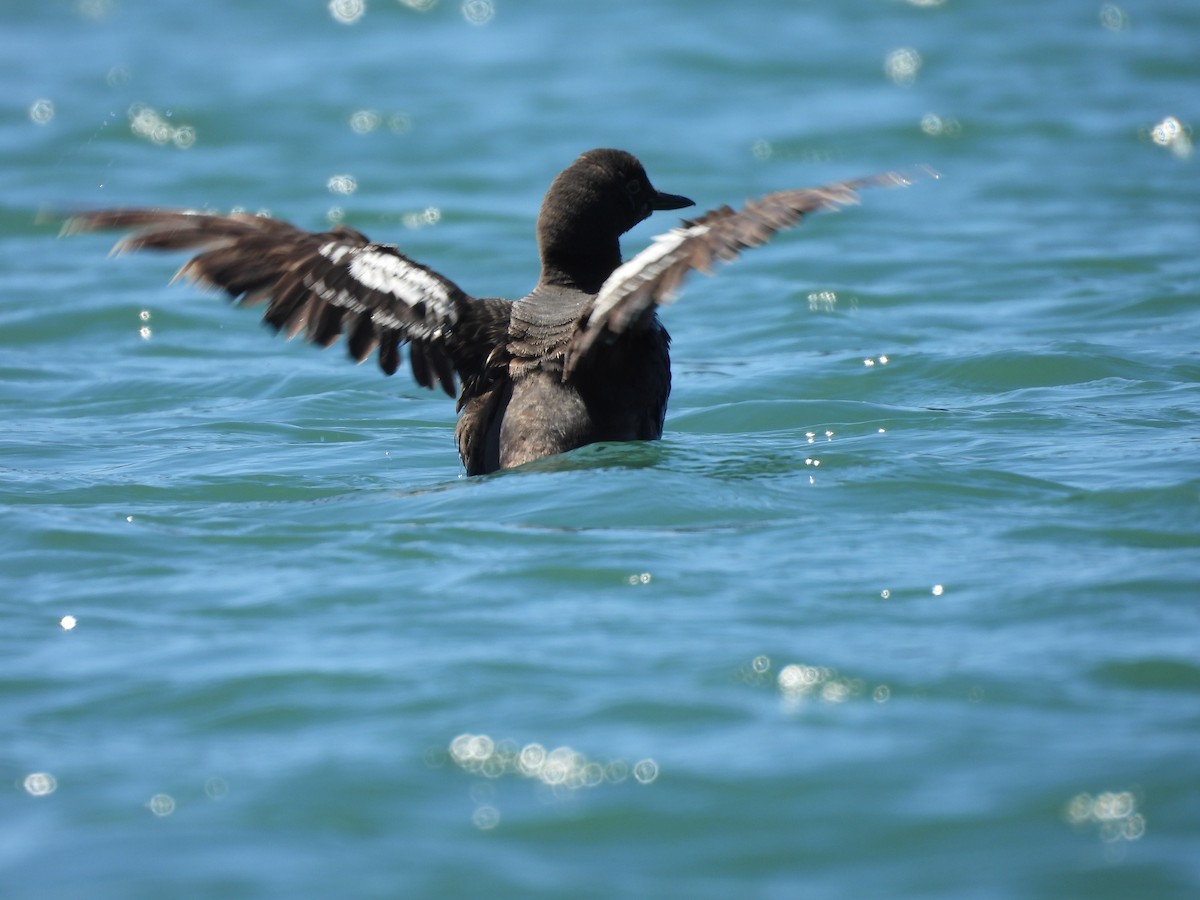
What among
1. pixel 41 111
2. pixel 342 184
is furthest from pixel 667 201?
pixel 41 111

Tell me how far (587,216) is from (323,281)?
Result: 1290mm

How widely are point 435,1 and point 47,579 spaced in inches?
683

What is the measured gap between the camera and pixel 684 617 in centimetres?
549

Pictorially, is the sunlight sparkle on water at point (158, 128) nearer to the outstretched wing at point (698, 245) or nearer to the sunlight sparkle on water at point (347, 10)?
the sunlight sparkle on water at point (347, 10)

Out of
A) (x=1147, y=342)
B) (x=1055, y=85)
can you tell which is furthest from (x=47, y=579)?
(x=1055, y=85)

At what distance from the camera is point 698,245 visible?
6.31 m

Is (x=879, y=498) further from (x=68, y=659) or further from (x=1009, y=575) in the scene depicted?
(x=68, y=659)

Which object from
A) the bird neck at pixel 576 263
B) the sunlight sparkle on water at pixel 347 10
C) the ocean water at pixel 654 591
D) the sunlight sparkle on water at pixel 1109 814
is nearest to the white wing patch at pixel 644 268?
the ocean water at pixel 654 591

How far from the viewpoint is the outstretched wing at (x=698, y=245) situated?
20.5 ft

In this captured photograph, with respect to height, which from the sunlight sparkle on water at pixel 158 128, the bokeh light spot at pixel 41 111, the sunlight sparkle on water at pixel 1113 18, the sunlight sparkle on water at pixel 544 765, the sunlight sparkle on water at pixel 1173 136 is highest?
the sunlight sparkle on water at pixel 1113 18

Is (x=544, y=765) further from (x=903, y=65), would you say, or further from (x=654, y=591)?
(x=903, y=65)

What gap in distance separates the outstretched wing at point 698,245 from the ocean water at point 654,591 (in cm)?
76

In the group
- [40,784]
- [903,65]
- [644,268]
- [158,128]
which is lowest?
[40,784]

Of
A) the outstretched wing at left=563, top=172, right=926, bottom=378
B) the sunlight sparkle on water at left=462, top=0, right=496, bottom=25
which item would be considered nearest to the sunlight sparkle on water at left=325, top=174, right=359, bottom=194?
the sunlight sparkle on water at left=462, top=0, right=496, bottom=25
